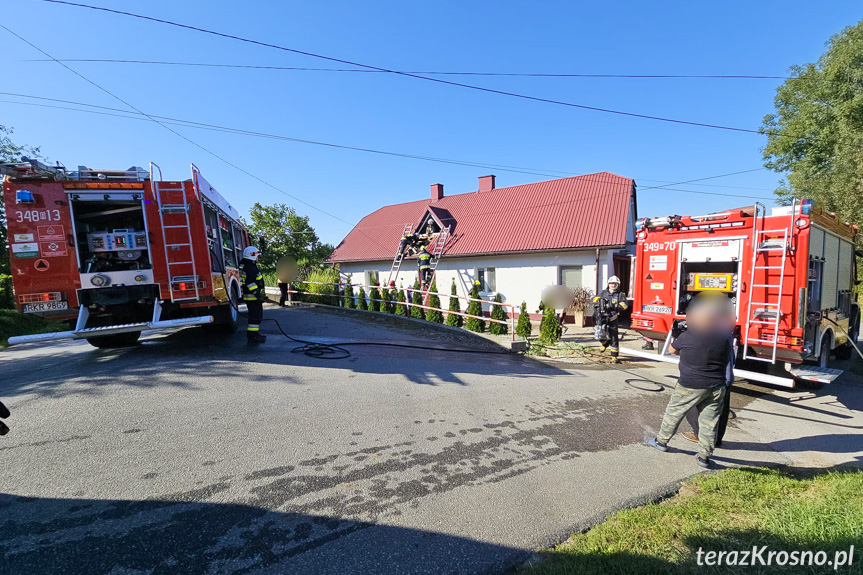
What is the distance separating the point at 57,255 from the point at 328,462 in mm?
5978

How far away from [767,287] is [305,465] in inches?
277

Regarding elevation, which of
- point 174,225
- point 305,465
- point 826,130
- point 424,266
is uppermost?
point 826,130

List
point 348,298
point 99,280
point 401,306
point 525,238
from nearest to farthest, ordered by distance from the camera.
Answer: point 99,280 → point 401,306 → point 348,298 → point 525,238

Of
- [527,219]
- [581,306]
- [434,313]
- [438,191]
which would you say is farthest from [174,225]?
[438,191]

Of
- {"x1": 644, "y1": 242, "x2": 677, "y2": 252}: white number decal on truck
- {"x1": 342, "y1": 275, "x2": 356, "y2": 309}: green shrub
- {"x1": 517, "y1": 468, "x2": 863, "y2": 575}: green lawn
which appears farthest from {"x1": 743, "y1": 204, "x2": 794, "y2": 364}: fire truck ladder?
{"x1": 342, "y1": 275, "x2": 356, "y2": 309}: green shrub

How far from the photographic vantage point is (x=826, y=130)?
23.8m

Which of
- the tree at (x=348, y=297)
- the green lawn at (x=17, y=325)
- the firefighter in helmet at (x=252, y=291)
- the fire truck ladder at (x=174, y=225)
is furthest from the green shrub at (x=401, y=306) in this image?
the green lawn at (x=17, y=325)

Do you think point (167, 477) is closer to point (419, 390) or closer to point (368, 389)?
point (368, 389)

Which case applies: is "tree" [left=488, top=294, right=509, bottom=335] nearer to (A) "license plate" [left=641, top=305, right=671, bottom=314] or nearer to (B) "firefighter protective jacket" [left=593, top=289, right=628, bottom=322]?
(B) "firefighter protective jacket" [left=593, top=289, right=628, bottom=322]

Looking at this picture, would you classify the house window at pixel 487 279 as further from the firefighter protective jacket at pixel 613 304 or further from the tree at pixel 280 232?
the tree at pixel 280 232

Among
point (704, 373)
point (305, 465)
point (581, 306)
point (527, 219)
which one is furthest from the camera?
point (527, 219)

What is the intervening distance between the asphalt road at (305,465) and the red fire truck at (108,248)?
Result: 3.09 ft

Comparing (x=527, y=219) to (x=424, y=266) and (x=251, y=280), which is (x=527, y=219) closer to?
(x=424, y=266)

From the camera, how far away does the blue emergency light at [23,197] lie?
5941mm
